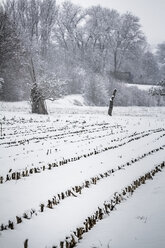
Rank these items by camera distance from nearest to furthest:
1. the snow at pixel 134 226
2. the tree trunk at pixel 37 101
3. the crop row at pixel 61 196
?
the snow at pixel 134 226 < the crop row at pixel 61 196 < the tree trunk at pixel 37 101

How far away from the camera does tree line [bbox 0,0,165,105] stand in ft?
127

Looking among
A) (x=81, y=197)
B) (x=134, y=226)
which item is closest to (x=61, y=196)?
(x=81, y=197)

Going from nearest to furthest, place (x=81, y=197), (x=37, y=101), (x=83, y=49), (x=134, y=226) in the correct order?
(x=134, y=226) < (x=81, y=197) < (x=37, y=101) < (x=83, y=49)

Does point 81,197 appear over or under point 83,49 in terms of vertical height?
under

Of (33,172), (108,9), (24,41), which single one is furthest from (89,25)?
(33,172)

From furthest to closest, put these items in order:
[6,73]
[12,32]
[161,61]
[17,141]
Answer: [161,61] → [6,73] → [12,32] → [17,141]

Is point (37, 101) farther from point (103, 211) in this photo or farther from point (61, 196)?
point (103, 211)

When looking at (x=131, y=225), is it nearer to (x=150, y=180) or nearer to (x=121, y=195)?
(x=121, y=195)

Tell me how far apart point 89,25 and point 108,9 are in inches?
205

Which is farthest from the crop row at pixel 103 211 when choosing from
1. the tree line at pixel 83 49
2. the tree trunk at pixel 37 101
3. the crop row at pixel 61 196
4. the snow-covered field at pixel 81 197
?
the tree line at pixel 83 49

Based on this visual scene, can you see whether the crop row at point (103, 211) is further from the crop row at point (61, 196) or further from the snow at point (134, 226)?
the crop row at point (61, 196)

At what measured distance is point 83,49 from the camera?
52281 mm

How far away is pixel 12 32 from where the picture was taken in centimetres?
2714

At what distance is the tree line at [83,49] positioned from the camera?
127 ft
